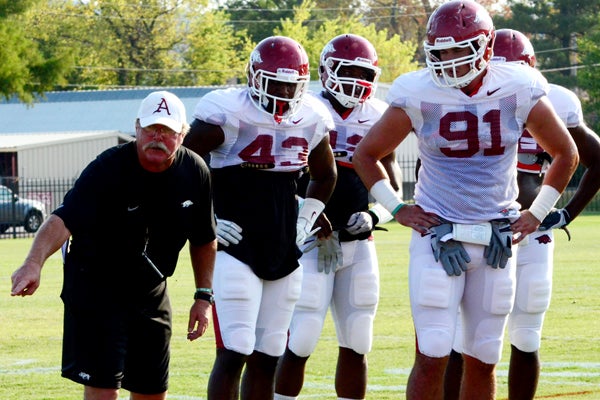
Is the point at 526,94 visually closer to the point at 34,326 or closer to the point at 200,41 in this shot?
the point at 34,326

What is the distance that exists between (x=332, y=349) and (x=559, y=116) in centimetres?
366

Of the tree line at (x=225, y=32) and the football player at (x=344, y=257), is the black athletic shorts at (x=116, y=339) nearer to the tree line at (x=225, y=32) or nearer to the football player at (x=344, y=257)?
the football player at (x=344, y=257)

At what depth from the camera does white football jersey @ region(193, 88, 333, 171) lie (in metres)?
6.09

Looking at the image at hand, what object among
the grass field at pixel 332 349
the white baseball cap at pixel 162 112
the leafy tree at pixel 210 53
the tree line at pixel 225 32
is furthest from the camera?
the leafy tree at pixel 210 53

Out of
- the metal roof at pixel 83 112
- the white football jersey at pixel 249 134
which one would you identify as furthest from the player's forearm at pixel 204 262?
the metal roof at pixel 83 112

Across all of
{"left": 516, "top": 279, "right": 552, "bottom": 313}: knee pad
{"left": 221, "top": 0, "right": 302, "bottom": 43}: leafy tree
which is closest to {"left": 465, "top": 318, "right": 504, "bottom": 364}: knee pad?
{"left": 516, "top": 279, "right": 552, "bottom": 313}: knee pad

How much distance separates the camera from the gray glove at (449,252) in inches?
215

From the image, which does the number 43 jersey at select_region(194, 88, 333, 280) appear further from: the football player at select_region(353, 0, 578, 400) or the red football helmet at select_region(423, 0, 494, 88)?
the red football helmet at select_region(423, 0, 494, 88)

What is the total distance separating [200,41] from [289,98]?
57068 millimetres

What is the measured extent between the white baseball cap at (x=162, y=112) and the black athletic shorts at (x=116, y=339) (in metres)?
0.77

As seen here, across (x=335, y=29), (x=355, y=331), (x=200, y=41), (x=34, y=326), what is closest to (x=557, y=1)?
(x=335, y=29)

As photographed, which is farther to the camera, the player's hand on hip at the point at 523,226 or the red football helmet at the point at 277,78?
the red football helmet at the point at 277,78

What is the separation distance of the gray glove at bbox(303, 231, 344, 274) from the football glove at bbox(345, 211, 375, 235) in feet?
0.31

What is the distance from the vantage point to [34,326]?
11.2m
